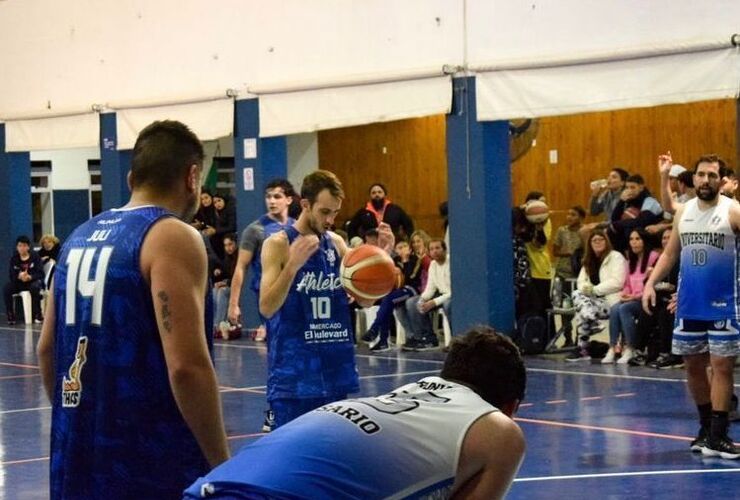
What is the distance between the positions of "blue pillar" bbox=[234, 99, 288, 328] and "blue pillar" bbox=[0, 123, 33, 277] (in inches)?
255

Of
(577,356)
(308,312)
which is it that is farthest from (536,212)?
(308,312)

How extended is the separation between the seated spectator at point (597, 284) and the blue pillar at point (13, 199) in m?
12.9

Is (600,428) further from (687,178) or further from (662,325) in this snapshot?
(687,178)

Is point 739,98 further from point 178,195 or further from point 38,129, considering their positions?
point 38,129

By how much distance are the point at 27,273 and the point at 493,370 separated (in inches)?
806

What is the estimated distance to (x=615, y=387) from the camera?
13.1m

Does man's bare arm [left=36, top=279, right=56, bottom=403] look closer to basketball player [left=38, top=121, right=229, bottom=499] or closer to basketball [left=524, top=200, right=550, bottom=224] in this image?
basketball player [left=38, top=121, right=229, bottom=499]

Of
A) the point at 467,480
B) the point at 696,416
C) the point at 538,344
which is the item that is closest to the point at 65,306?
the point at 467,480

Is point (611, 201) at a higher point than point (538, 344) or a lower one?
higher

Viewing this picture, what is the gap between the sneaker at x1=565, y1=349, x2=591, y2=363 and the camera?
1548 cm

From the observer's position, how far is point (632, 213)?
15.6 meters

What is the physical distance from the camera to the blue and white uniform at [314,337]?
774cm

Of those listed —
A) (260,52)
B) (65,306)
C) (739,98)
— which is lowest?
(65,306)

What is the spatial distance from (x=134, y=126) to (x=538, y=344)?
28.5 ft
